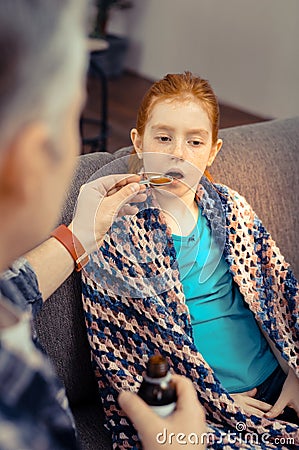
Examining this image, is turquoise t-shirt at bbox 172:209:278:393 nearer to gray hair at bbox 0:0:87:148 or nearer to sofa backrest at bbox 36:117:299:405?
sofa backrest at bbox 36:117:299:405

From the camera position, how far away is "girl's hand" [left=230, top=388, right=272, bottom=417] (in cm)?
155

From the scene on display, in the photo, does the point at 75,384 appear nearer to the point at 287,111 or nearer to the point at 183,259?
the point at 183,259

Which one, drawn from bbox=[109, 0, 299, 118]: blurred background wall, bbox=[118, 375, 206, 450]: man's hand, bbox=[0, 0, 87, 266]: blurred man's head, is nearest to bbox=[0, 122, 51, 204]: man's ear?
bbox=[0, 0, 87, 266]: blurred man's head

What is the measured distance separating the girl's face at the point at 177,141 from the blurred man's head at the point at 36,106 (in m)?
0.86

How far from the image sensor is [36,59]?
1.98ft

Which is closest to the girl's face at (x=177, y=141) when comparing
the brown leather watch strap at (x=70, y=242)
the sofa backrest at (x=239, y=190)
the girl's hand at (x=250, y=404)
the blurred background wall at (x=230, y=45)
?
the sofa backrest at (x=239, y=190)

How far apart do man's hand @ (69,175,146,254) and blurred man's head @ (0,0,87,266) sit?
0.70 meters

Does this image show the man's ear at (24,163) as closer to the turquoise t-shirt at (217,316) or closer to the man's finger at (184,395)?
the man's finger at (184,395)

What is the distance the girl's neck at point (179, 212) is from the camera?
5.18 feet

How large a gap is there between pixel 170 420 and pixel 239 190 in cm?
102

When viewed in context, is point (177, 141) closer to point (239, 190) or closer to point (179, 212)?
point (179, 212)

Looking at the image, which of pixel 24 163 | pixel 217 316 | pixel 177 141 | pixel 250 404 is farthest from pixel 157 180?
pixel 24 163

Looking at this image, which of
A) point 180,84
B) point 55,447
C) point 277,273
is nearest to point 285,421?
point 277,273

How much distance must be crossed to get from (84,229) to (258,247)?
0.49 meters
